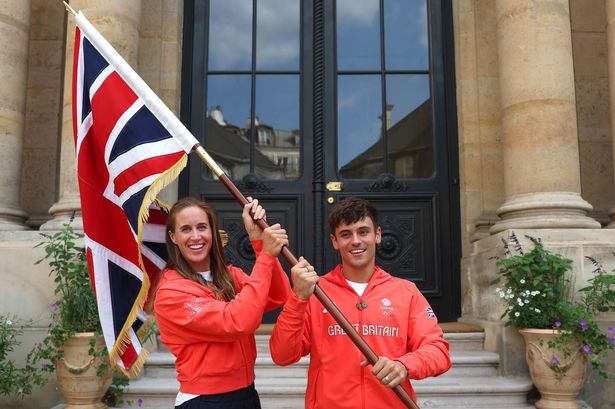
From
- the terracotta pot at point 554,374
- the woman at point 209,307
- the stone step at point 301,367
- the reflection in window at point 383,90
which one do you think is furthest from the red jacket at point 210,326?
the reflection in window at point 383,90

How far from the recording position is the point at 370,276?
2.79m

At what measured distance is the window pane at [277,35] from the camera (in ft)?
24.0

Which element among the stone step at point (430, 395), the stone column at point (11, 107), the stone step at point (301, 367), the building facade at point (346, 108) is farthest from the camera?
the building facade at point (346, 108)

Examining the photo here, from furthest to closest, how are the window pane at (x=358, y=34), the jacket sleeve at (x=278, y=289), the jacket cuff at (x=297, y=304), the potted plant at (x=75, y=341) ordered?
the window pane at (x=358, y=34) → the potted plant at (x=75, y=341) → the jacket sleeve at (x=278, y=289) → the jacket cuff at (x=297, y=304)

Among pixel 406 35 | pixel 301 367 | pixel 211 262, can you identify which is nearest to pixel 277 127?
pixel 406 35

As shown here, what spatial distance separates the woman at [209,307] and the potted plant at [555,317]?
120 inches

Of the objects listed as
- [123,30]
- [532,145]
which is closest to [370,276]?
[532,145]

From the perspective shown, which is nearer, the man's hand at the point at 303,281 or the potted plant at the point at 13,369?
the man's hand at the point at 303,281

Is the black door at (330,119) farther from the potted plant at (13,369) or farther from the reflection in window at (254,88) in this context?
the potted plant at (13,369)

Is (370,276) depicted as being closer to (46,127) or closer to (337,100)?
(337,100)

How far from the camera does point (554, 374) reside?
4773 millimetres

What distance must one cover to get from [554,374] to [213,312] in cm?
344

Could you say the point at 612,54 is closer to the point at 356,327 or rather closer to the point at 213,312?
the point at 356,327

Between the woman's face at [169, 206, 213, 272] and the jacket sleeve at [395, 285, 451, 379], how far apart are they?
0.90 metres
